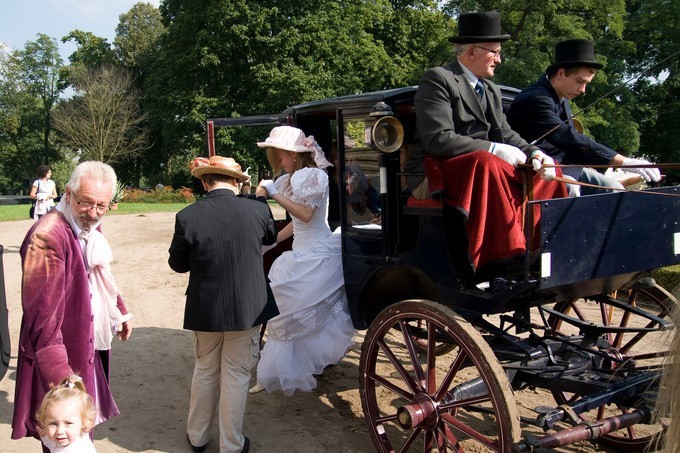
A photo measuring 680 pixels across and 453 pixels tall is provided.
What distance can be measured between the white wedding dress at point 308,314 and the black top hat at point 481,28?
4.78ft

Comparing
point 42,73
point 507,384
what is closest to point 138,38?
point 42,73

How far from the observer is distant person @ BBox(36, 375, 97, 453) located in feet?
7.96

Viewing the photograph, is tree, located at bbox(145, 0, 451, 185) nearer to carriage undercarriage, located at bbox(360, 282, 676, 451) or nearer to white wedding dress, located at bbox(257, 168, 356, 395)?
white wedding dress, located at bbox(257, 168, 356, 395)

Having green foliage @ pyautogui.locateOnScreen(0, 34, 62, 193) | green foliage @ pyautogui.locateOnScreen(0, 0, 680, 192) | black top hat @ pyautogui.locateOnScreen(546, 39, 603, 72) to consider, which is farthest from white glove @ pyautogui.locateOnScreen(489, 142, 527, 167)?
green foliage @ pyautogui.locateOnScreen(0, 34, 62, 193)

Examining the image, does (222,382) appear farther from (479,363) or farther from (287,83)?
(287,83)

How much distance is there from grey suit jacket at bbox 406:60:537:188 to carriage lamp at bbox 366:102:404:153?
5.0 inches

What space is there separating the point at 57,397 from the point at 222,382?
1510mm

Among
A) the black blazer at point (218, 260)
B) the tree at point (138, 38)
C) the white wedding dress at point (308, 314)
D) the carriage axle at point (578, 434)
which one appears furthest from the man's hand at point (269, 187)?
the tree at point (138, 38)

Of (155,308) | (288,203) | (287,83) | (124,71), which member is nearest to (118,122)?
(124,71)

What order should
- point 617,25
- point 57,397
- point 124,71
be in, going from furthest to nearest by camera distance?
point 124,71 → point 617,25 → point 57,397

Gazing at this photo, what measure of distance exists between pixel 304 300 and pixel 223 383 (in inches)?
33.5

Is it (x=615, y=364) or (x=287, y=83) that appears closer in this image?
(x=615, y=364)

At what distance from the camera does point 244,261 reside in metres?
3.72

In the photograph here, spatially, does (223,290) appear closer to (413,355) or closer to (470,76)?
(413,355)
